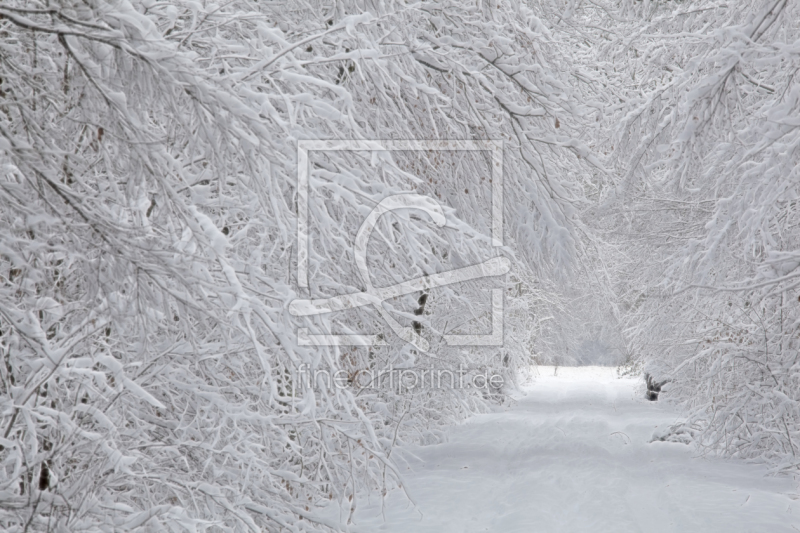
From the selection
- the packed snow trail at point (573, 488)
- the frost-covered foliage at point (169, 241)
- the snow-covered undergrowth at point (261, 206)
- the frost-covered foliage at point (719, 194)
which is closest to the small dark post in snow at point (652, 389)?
the frost-covered foliage at point (719, 194)

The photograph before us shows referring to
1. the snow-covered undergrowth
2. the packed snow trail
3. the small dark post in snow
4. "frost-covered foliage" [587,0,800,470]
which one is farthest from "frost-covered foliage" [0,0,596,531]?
the small dark post in snow

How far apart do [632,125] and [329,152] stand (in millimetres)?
3043

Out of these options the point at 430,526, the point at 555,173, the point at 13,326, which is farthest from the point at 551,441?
the point at 13,326

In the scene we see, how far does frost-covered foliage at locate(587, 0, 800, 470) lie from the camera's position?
15.2 feet

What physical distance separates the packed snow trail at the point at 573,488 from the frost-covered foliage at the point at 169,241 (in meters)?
2.51

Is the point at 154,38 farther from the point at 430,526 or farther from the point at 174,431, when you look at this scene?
the point at 430,526

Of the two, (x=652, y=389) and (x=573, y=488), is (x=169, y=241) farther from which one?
(x=652, y=389)

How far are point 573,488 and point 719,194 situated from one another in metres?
4.16

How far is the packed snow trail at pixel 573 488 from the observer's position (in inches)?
272

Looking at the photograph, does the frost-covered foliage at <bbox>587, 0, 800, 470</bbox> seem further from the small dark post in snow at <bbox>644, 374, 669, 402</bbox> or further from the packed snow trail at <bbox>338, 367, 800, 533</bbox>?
the small dark post in snow at <bbox>644, 374, 669, 402</bbox>

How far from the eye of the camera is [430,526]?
271 inches

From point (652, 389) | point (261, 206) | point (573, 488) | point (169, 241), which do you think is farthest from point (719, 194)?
point (652, 389)

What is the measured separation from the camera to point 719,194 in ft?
28.6

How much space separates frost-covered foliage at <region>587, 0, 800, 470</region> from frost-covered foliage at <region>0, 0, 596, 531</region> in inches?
53.3
